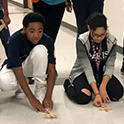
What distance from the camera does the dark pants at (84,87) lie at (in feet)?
5.44

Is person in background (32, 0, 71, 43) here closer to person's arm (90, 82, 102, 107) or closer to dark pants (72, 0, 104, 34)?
dark pants (72, 0, 104, 34)

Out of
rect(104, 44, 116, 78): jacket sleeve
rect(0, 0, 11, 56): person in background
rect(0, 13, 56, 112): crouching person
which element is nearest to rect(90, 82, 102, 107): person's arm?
rect(104, 44, 116, 78): jacket sleeve

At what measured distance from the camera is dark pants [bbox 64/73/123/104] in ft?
5.44

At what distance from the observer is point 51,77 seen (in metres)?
1.61

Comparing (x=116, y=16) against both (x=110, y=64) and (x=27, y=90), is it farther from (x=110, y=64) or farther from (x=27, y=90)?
(x=27, y=90)

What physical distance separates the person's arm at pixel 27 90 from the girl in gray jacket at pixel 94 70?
290mm

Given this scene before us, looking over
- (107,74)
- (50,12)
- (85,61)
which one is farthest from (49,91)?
(50,12)

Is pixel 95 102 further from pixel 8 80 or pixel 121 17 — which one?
pixel 121 17

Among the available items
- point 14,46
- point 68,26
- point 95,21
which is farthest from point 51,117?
point 68,26

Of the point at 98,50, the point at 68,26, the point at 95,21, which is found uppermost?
the point at 95,21

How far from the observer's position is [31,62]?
5.34 feet

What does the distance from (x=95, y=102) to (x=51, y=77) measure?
1.16ft

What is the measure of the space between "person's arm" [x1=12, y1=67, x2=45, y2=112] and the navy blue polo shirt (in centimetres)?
5

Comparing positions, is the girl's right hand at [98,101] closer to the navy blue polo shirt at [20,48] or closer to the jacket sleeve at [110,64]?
the jacket sleeve at [110,64]
